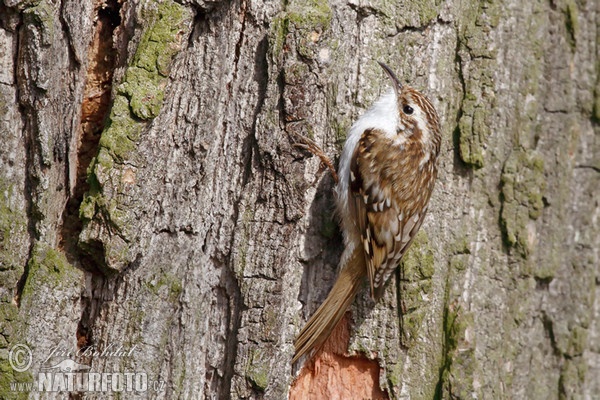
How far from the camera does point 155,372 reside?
7.55ft

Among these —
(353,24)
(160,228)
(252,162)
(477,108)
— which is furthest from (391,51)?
(160,228)

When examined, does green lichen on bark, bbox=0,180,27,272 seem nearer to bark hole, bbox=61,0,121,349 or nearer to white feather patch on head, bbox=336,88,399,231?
bark hole, bbox=61,0,121,349

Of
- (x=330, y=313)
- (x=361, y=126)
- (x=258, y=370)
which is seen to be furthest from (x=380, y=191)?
(x=258, y=370)

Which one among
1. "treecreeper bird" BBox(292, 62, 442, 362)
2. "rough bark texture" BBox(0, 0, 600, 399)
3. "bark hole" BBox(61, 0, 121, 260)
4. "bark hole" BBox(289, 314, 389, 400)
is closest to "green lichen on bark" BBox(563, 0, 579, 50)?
"rough bark texture" BBox(0, 0, 600, 399)

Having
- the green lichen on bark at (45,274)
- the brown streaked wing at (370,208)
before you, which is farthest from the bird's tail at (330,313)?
the green lichen on bark at (45,274)

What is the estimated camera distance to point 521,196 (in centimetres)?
279

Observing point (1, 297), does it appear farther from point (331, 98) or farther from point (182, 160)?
point (331, 98)

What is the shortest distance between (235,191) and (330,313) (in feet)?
1.65

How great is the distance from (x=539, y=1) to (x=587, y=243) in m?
1.05

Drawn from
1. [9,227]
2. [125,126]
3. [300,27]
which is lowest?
[9,227]

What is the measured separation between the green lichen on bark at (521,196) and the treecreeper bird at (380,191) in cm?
30

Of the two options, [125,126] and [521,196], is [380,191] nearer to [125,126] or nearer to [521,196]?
[521,196]

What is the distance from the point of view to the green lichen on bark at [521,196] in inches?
108

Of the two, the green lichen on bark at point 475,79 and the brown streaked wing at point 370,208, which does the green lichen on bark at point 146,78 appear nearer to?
the brown streaked wing at point 370,208
